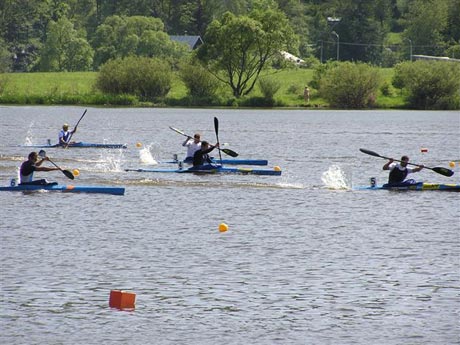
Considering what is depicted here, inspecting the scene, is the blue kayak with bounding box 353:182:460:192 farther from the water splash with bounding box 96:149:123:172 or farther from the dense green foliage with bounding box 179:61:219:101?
the dense green foliage with bounding box 179:61:219:101

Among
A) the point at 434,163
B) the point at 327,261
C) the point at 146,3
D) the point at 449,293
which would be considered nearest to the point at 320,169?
the point at 434,163

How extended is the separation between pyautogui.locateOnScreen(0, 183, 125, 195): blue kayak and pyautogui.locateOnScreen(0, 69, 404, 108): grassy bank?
58.6 meters

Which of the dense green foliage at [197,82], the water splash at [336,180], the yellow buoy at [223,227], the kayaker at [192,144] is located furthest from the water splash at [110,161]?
the dense green foliage at [197,82]

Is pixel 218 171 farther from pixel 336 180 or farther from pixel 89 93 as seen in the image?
pixel 89 93

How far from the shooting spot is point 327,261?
22.5 metres

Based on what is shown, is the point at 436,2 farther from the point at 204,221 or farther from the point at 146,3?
the point at 204,221

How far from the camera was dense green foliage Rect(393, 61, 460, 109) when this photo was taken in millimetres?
87688

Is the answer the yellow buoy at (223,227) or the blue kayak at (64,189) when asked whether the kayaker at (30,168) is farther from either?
the yellow buoy at (223,227)

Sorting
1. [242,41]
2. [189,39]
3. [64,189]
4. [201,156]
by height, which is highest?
[189,39]

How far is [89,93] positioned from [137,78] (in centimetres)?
513

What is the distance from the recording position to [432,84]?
291ft

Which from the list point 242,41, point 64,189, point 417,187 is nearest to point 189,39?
point 242,41

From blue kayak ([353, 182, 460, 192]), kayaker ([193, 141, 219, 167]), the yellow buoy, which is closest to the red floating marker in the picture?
the yellow buoy

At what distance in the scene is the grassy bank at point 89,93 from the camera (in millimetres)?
90938
